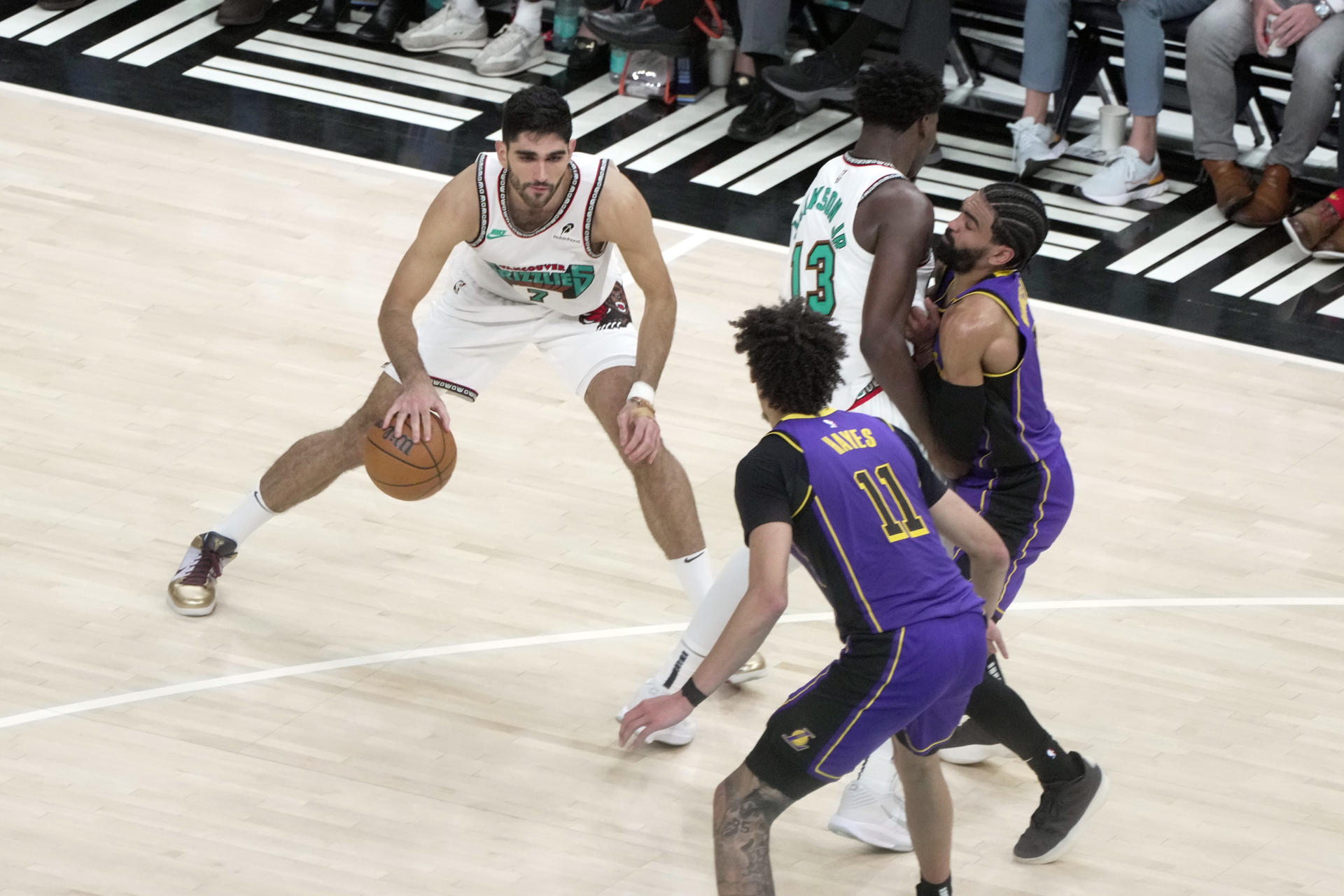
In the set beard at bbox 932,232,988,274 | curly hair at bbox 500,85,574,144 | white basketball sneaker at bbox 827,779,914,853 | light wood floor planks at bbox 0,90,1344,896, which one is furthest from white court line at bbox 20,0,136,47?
white basketball sneaker at bbox 827,779,914,853

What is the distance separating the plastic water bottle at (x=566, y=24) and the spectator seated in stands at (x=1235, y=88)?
3414mm

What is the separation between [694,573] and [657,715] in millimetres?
1372

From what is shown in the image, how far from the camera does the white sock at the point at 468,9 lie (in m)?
10.2

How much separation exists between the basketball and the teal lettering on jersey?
21.8 inches

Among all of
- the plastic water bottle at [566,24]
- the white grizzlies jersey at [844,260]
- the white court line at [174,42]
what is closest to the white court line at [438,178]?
the white court line at [174,42]

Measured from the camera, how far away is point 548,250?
5172 millimetres

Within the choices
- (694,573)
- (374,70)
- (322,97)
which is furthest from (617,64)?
(694,573)

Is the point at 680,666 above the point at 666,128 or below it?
above

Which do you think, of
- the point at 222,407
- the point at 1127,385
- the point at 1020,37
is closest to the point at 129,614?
the point at 222,407

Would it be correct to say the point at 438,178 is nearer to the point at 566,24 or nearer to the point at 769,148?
the point at 769,148

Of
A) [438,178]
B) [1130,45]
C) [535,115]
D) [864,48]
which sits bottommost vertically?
[438,178]

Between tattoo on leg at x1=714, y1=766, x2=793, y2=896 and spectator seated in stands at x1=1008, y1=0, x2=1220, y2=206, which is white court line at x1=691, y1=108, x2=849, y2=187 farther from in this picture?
tattoo on leg at x1=714, y1=766, x2=793, y2=896

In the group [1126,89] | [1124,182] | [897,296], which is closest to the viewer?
[897,296]

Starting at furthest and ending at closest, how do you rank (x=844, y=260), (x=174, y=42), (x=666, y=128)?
(x=174, y=42)
(x=666, y=128)
(x=844, y=260)
